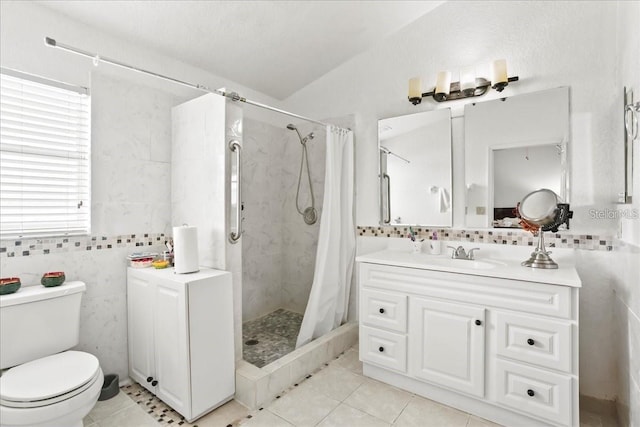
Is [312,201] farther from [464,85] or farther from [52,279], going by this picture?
[52,279]

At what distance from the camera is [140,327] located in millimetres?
2072

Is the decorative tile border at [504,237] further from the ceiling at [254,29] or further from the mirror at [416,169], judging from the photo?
the ceiling at [254,29]

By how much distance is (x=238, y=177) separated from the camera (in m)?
2.06

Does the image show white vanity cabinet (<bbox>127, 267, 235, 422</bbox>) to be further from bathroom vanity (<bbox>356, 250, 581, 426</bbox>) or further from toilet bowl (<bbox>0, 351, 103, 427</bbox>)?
bathroom vanity (<bbox>356, 250, 581, 426</bbox>)

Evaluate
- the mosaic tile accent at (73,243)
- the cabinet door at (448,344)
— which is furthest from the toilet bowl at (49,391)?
the cabinet door at (448,344)

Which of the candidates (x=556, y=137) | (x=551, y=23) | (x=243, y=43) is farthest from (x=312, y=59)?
(x=556, y=137)

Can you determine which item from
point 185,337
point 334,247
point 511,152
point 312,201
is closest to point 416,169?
point 511,152

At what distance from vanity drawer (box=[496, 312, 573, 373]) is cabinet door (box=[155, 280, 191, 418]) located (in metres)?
1.73

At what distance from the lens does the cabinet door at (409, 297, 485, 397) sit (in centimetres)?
181

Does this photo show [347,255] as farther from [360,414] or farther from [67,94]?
[67,94]

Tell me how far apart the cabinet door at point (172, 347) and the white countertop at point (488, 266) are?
1.20 meters

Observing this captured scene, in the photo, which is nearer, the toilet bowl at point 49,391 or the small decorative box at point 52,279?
the toilet bowl at point 49,391

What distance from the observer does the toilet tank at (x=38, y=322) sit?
1.59m

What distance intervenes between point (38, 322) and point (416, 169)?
265 centimetres
